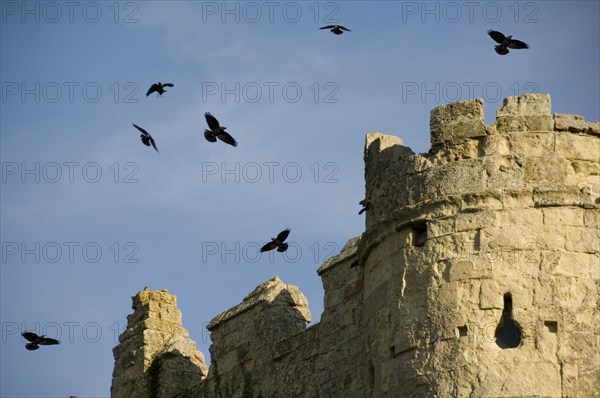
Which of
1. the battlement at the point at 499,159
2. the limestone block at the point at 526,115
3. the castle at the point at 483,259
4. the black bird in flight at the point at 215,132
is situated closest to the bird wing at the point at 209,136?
the black bird in flight at the point at 215,132

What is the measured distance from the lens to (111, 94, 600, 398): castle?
16484 mm

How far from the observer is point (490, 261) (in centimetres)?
1684

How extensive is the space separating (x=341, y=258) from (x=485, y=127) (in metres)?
3.06

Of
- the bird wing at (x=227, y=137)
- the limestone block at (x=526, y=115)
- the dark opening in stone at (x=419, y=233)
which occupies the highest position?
the bird wing at (x=227, y=137)

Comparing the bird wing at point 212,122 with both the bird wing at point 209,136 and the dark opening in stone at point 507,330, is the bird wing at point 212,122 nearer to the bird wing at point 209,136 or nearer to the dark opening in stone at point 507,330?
the bird wing at point 209,136

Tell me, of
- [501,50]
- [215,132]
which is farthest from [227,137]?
[501,50]

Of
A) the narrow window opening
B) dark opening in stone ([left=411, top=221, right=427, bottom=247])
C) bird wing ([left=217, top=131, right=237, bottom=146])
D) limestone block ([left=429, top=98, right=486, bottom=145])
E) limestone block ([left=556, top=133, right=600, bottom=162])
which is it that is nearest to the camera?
limestone block ([left=556, top=133, right=600, bottom=162])

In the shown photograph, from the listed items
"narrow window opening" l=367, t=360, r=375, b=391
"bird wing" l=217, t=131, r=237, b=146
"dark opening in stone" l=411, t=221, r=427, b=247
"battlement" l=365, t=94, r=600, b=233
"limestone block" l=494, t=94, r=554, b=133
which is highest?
"bird wing" l=217, t=131, r=237, b=146

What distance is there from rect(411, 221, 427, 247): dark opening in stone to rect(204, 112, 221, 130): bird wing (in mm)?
3979

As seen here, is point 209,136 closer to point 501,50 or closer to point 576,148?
point 501,50

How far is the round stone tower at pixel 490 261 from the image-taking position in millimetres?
16484

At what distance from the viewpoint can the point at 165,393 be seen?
22547mm

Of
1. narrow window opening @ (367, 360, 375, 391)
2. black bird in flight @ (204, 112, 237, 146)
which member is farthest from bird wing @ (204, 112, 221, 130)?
narrow window opening @ (367, 360, 375, 391)

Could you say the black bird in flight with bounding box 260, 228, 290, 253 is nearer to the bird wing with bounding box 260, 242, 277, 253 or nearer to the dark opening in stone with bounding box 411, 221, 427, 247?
the bird wing with bounding box 260, 242, 277, 253
